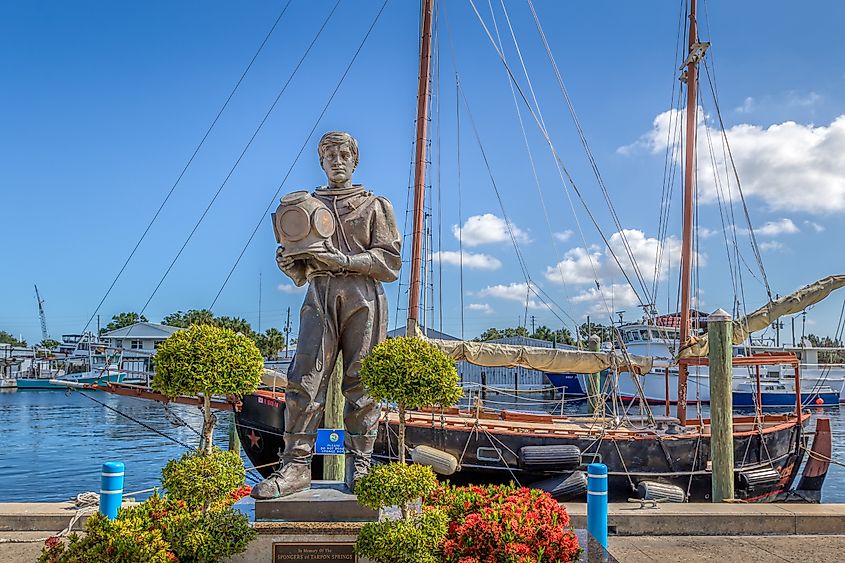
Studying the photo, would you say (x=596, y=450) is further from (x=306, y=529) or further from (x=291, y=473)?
(x=306, y=529)

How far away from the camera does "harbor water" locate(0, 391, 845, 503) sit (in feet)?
58.0

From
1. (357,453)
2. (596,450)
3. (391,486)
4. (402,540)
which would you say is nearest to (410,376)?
(391,486)

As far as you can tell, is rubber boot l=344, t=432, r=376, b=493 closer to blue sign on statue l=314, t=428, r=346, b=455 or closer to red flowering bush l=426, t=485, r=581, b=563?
red flowering bush l=426, t=485, r=581, b=563

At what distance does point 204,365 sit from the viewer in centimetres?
474

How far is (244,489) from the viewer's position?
5.84 meters

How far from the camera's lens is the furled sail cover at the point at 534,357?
15.2 meters

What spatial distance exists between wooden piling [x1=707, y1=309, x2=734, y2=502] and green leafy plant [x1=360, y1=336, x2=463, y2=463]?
7.21 meters

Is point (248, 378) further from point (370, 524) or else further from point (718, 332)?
point (718, 332)

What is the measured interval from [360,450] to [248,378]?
1.20 m

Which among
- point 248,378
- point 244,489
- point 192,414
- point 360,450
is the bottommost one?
point 192,414

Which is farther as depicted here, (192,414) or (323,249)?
(192,414)

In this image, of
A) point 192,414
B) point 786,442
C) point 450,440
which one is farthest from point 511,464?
point 192,414

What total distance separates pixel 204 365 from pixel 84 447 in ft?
77.1

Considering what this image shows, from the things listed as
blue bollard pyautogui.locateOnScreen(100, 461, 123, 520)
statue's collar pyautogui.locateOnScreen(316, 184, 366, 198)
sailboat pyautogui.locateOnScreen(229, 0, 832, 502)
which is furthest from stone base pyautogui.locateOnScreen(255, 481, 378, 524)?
sailboat pyautogui.locateOnScreen(229, 0, 832, 502)
